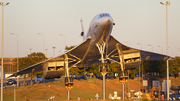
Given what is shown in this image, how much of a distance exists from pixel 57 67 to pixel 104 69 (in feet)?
25.5

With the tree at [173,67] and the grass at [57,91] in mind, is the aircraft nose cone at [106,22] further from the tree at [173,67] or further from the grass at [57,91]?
the tree at [173,67]

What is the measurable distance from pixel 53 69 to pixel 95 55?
20.1 ft

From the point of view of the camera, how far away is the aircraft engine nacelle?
30.4 meters

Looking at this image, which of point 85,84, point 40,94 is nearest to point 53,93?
point 40,94

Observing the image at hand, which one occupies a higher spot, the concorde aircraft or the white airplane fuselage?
the white airplane fuselage

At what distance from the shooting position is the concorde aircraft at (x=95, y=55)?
24.3m

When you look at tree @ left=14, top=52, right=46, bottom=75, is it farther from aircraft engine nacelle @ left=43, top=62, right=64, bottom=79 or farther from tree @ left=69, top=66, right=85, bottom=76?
aircraft engine nacelle @ left=43, top=62, right=64, bottom=79

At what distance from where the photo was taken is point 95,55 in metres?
30.3

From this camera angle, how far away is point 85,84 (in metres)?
67.4

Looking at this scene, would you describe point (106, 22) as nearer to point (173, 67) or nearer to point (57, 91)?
point (57, 91)

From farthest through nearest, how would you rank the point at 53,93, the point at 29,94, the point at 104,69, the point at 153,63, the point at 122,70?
the point at 153,63
the point at 53,93
the point at 29,94
the point at 122,70
the point at 104,69

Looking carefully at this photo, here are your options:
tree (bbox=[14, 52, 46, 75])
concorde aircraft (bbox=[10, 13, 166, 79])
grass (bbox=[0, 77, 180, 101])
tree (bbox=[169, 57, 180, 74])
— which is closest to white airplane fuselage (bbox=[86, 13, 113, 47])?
concorde aircraft (bbox=[10, 13, 166, 79])

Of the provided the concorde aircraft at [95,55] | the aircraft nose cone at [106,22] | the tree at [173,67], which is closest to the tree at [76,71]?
the concorde aircraft at [95,55]

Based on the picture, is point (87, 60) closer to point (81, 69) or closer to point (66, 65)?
point (66, 65)
